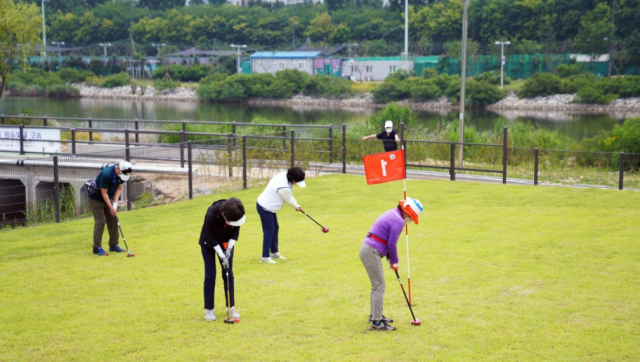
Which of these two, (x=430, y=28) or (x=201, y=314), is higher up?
(x=430, y=28)

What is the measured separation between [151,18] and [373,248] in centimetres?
13453

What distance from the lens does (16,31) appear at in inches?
1243

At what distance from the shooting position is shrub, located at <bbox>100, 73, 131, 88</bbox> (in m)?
106

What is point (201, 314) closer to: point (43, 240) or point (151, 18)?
point (43, 240)

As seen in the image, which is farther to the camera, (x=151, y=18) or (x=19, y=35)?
(x=151, y=18)

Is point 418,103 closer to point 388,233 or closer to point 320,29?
point 320,29

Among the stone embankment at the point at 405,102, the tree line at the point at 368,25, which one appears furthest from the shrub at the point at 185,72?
the tree line at the point at 368,25

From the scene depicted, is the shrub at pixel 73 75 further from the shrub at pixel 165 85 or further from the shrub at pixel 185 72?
the shrub at pixel 165 85

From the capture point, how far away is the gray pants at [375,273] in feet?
25.9

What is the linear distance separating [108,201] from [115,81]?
99771mm

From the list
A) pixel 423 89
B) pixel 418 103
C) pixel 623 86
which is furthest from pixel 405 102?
pixel 623 86

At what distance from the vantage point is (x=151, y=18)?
5271 inches

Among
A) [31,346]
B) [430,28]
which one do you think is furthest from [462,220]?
[430,28]

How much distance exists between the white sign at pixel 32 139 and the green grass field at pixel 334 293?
8.57m
